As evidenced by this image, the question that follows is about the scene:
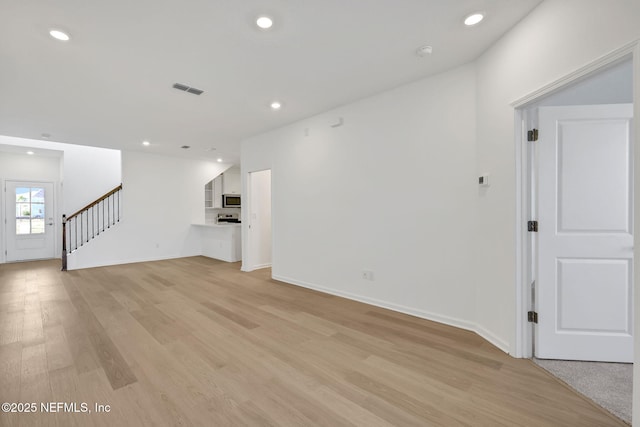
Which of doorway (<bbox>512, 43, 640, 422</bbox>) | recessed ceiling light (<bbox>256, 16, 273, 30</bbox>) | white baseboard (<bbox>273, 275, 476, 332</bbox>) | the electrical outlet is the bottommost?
white baseboard (<bbox>273, 275, 476, 332</bbox>)

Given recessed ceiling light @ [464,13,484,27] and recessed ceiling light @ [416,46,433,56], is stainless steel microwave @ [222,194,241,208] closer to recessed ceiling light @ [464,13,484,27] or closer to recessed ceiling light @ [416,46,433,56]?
recessed ceiling light @ [416,46,433,56]

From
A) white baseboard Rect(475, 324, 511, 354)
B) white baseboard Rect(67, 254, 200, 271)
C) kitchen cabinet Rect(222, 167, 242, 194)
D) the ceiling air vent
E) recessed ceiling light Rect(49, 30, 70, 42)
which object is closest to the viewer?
recessed ceiling light Rect(49, 30, 70, 42)

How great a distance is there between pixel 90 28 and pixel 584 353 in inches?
190

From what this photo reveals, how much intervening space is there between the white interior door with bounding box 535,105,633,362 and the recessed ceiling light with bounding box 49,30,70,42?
4.07 metres

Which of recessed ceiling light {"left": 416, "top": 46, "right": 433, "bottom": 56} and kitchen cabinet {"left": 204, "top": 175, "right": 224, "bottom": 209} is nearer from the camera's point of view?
recessed ceiling light {"left": 416, "top": 46, "right": 433, "bottom": 56}

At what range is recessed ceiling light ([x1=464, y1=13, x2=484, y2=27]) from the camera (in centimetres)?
215

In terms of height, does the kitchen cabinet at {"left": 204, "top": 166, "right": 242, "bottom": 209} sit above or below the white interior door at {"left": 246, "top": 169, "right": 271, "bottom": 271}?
above

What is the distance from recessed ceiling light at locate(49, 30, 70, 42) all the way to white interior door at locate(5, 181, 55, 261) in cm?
727

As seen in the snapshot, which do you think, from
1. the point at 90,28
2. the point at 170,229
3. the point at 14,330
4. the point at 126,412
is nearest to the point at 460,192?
the point at 126,412

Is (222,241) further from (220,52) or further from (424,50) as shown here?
(424,50)

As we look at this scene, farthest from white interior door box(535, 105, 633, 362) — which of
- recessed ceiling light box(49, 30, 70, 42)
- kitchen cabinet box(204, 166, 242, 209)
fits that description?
kitchen cabinet box(204, 166, 242, 209)

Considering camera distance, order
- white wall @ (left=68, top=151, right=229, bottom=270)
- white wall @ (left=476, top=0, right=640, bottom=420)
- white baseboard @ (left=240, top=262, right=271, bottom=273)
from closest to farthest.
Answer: white wall @ (left=476, top=0, right=640, bottom=420) → white baseboard @ (left=240, top=262, right=271, bottom=273) → white wall @ (left=68, top=151, right=229, bottom=270)

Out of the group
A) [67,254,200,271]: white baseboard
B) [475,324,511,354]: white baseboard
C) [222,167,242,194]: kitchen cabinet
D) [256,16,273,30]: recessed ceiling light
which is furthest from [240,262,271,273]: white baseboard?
[256,16,273,30]: recessed ceiling light

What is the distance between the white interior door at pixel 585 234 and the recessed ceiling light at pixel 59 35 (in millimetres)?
4070
